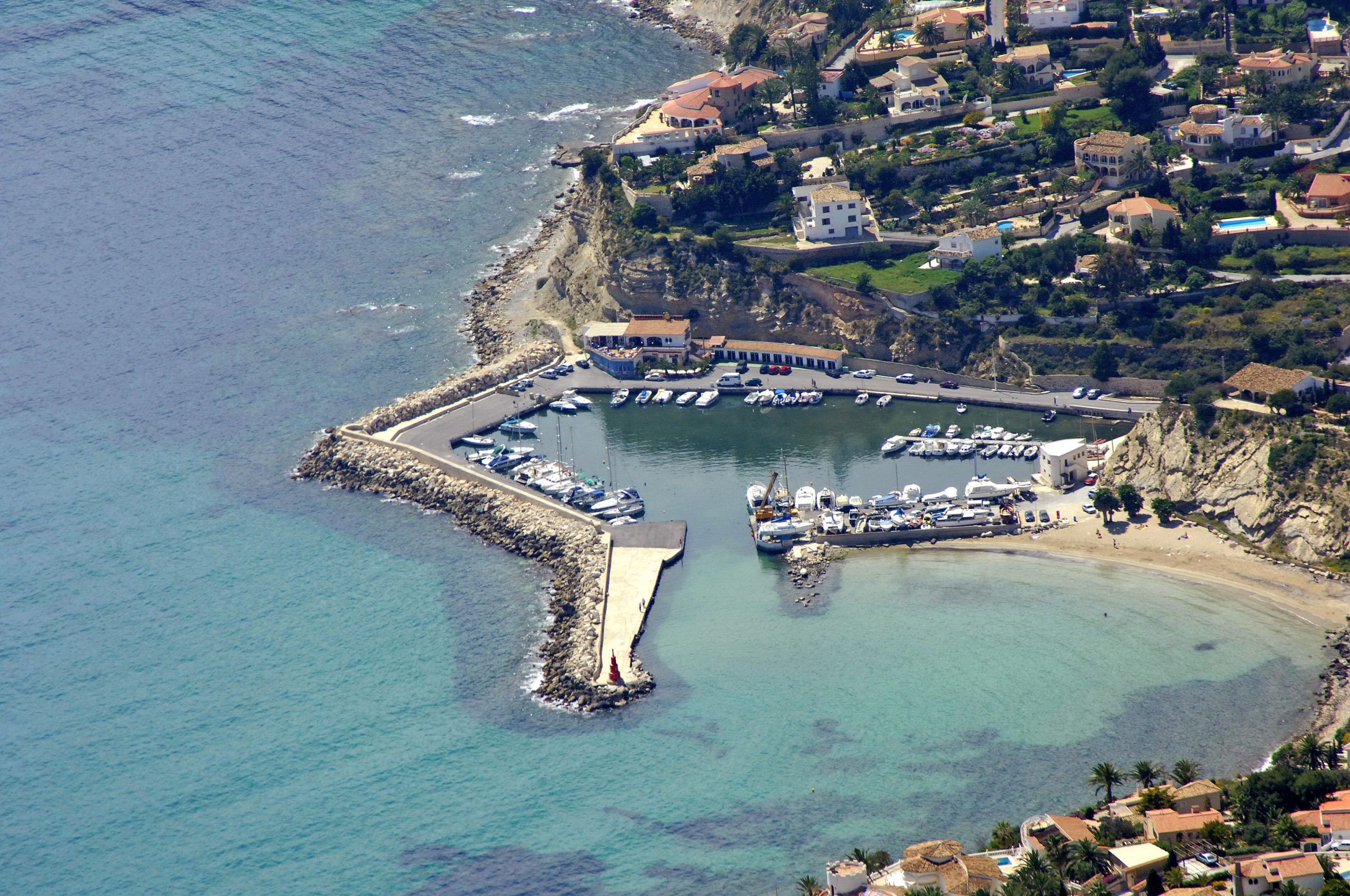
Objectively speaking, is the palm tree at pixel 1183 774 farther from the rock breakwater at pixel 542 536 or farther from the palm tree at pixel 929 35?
the palm tree at pixel 929 35

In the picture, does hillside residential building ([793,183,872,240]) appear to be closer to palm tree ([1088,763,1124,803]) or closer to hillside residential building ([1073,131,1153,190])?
hillside residential building ([1073,131,1153,190])

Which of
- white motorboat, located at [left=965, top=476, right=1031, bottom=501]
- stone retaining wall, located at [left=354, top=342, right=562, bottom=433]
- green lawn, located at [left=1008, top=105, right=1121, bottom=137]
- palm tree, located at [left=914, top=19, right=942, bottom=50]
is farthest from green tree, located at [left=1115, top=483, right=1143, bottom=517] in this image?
palm tree, located at [left=914, top=19, right=942, bottom=50]

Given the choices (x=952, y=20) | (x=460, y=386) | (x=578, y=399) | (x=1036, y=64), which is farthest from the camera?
(x=952, y=20)

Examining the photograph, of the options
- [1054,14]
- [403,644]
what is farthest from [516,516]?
[1054,14]

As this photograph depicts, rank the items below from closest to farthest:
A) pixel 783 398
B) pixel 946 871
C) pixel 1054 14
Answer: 1. pixel 946 871
2. pixel 783 398
3. pixel 1054 14

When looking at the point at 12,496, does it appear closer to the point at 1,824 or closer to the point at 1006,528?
the point at 1,824

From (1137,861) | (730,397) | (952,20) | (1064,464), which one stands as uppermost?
(952,20)

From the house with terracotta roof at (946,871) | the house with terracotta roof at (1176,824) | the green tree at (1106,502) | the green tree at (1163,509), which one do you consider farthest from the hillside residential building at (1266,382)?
the house with terracotta roof at (946,871)

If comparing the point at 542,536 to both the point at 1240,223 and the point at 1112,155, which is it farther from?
the point at 1240,223
